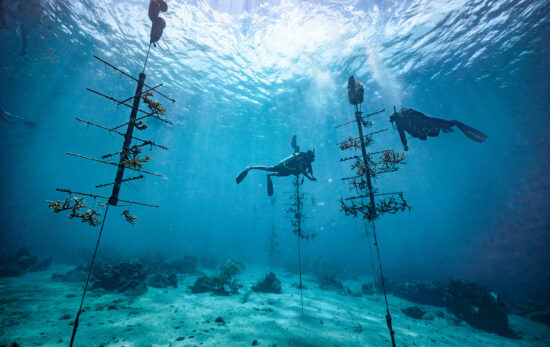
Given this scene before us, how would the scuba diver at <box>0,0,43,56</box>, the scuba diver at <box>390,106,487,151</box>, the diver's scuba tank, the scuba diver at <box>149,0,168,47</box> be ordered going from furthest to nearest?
the scuba diver at <box>0,0,43,56</box> < the scuba diver at <box>390,106,487,151</box> < the diver's scuba tank < the scuba diver at <box>149,0,168,47</box>

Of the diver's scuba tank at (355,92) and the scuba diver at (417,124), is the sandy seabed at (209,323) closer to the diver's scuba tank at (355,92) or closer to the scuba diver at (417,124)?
the scuba diver at (417,124)

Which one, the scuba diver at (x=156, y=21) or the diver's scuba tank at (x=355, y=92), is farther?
the diver's scuba tank at (x=355, y=92)

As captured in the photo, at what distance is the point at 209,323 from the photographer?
24.6 feet

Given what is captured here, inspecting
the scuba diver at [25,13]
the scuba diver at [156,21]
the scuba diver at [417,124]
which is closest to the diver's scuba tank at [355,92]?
the scuba diver at [417,124]

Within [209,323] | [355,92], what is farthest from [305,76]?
[209,323]

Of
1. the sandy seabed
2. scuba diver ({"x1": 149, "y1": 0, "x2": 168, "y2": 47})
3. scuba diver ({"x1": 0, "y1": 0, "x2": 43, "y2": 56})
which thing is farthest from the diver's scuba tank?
scuba diver ({"x1": 0, "y1": 0, "x2": 43, "y2": 56})

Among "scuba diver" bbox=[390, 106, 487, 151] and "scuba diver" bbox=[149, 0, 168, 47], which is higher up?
"scuba diver" bbox=[149, 0, 168, 47]

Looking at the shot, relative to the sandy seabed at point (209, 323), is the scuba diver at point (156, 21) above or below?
above

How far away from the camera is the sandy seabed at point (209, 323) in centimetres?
635

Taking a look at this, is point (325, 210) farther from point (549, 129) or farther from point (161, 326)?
point (161, 326)

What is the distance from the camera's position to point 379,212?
218 inches

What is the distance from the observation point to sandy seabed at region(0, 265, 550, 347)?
20.8 feet

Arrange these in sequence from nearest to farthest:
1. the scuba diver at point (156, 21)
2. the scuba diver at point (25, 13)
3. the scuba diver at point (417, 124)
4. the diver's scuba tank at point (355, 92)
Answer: the scuba diver at point (156, 21)
the diver's scuba tank at point (355, 92)
the scuba diver at point (417, 124)
the scuba diver at point (25, 13)

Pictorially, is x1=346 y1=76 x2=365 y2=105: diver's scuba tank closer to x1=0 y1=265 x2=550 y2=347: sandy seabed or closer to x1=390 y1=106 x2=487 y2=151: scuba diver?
x1=390 y1=106 x2=487 y2=151: scuba diver
